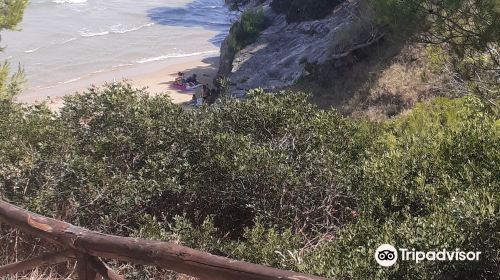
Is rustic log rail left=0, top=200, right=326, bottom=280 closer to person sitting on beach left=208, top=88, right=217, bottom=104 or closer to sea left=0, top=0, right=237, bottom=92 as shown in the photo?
person sitting on beach left=208, top=88, right=217, bottom=104

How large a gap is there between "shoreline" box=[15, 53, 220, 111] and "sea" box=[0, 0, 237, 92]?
0.40m

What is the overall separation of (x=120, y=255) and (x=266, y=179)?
2.65 metres

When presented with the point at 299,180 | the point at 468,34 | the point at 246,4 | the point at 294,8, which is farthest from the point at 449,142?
the point at 246,4

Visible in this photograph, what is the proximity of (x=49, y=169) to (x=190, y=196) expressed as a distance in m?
1.49

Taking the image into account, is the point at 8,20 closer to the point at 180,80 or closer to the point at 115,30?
the point at 180,80

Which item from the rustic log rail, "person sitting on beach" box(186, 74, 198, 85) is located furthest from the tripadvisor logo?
"person sitting on beach" box(186, 74, 198, 85)

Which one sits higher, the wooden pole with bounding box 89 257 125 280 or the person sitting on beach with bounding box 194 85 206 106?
the wooden pole with bounding box 89 257 125 280

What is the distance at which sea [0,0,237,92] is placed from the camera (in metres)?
25.7

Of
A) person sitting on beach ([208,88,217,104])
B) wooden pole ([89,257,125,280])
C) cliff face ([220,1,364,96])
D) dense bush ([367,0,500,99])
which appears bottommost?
person sitting on beach ([208,88,217,104])

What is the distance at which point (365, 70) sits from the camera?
18.2 metres

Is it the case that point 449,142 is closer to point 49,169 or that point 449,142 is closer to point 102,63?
point 49,169

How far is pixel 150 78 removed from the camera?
84.3 feet

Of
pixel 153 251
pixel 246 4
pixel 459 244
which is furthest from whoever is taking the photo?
pixel 246 4

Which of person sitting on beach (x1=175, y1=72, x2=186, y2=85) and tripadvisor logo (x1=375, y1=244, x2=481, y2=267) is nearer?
tripadvisor logo (x1=375, y1=244, x2=481, y2=267)
